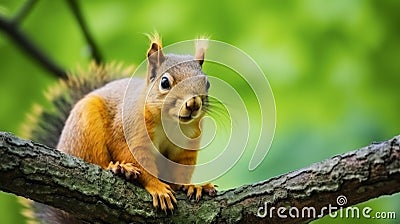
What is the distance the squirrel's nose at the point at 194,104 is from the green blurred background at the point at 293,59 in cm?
77

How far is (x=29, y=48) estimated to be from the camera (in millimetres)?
3668

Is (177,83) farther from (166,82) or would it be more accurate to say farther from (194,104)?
(194,104)

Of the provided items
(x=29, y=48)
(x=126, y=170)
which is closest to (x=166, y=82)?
(x=126, y=170)

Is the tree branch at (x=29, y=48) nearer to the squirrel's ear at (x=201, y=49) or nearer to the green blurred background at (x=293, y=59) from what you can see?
the green blurred background at (x=293, y=59)

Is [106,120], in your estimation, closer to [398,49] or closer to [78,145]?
[78,145]

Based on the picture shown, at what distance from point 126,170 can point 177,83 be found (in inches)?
13.2

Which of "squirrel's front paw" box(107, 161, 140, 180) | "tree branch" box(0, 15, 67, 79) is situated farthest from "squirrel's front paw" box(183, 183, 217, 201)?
"tree branch" box(0, 15, 67, 79)

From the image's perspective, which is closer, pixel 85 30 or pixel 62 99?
pixel 62 99

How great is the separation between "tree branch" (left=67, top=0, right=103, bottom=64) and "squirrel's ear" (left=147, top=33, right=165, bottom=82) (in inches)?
40.6

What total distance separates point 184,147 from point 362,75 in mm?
1091

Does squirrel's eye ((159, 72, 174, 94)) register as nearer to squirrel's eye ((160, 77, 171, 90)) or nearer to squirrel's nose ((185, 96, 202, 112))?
squirrel's eye ((160, 77, 171, 90))

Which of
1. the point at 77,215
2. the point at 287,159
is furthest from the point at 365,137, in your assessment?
the point at 77,215

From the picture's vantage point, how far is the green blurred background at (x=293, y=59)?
309 centimetres

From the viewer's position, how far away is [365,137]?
3.04 metres
